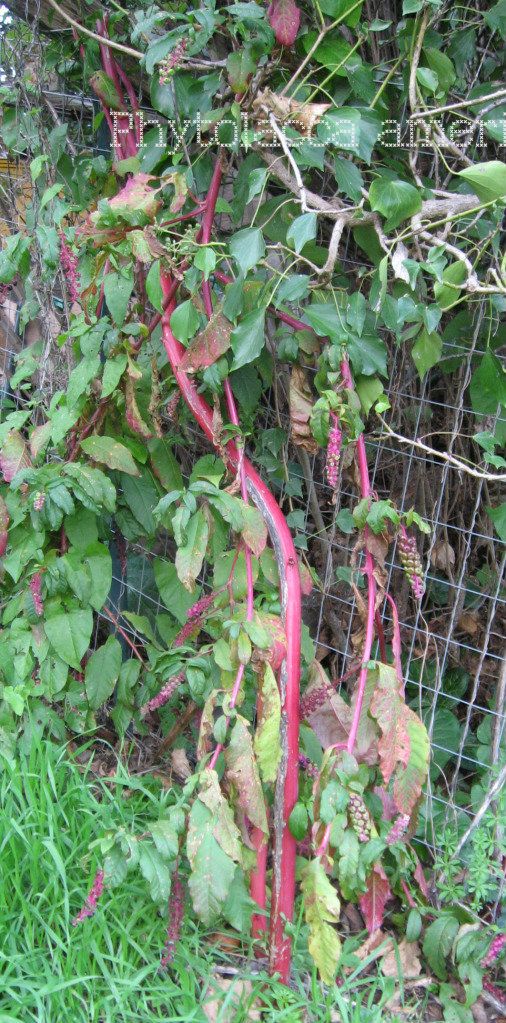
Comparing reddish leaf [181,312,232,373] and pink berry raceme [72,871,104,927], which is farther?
reddish leaf [181,312,232,373]

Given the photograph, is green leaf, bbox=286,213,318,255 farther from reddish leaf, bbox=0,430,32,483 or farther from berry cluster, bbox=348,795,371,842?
berry cluster, bbox=348,795,371,842

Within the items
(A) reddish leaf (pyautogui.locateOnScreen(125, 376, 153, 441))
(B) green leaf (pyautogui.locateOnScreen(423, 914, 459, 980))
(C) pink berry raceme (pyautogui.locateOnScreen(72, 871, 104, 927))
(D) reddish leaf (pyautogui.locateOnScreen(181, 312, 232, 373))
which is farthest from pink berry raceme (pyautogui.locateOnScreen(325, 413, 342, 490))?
(B) green leaf (pyautogui.locateOnScreen(423, 914, 459, 980))

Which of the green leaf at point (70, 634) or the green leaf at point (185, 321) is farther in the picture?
the green leaf at point (70, 634)

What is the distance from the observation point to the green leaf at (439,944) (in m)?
1.93

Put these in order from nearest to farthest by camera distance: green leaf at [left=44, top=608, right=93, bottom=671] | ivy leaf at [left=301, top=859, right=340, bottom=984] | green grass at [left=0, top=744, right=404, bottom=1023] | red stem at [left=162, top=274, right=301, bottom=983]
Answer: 1. ivy leaf at [left=301, top=859, right=340, bottom=984]
2. green grass at [left=0, top=744, right=404, bottom=1023]
3. red stem at [left=162, top=274, right=301, bottom=983]
4. green leaf at [left=44, top=608, right=93, bottom=671]

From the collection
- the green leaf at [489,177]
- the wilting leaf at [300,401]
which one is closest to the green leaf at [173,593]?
the wilting leaf at [300,401]

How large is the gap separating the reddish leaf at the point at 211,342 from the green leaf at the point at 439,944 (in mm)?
1330

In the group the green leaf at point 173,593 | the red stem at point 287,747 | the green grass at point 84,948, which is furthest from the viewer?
the green leaf at point 173,593

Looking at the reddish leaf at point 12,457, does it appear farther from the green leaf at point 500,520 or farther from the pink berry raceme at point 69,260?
the green leaf at point 500,520

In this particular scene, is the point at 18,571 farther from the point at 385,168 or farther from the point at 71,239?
the point at 385,168

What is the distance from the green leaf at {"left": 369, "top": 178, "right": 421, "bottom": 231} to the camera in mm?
1717

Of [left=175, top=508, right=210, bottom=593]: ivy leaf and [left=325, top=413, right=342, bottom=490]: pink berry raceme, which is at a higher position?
[left=325, top=413, right=342, bottom=490]: pink berry raceme

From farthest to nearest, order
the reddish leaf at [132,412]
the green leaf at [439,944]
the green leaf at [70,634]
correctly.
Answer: the green leaf at [70,634]
the reddish leaf at [132,412]
the green leaf at [439,944]

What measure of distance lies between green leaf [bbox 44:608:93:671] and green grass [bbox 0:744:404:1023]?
0.84 feet
